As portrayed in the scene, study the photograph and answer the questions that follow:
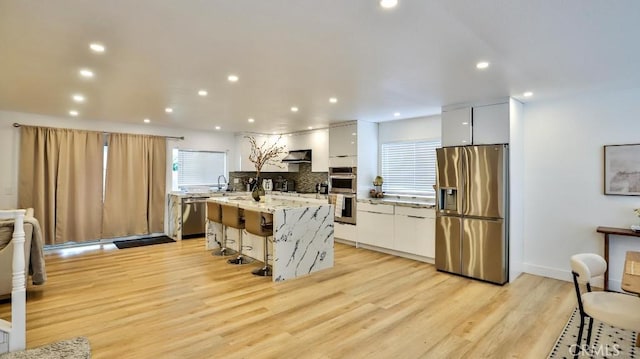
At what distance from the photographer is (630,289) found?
1981 millimetres

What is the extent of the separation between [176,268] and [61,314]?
1629 mm

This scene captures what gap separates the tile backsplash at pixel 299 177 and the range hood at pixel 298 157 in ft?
1.23

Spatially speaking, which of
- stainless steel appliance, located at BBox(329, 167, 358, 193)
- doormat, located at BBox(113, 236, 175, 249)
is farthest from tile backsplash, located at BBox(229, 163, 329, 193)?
doormat, located at BBox(113, 236, 175, 249)

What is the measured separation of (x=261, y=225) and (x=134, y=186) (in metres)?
3.82

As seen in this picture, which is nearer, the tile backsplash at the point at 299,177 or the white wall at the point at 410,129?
the white wall at the point at 410,129

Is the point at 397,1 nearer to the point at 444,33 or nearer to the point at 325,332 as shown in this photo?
the point at 444,33

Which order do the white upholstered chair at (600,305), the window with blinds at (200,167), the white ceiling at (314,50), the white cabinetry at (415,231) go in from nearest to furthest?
the white ceiling at (314,50) < the white upholstered chair at (600,305) < the white cabinetry at (415,231) < the window with blinds at (200,167)

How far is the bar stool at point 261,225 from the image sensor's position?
4426 millimetres

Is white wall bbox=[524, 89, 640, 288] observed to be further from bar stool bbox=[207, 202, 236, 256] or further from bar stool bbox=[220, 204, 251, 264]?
bar stool bbox=[207, 202, 236, 256]

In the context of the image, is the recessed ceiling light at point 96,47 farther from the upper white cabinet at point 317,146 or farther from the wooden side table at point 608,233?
the wooden side table at point 608,233

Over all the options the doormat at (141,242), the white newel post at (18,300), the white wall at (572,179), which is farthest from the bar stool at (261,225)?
the white wall at (572,179)

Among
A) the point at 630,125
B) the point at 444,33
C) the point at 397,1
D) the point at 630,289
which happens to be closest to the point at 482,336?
the point at 630,289

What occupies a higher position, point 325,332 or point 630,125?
point 630,125

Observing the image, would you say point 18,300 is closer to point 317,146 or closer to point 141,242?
point 141,242
